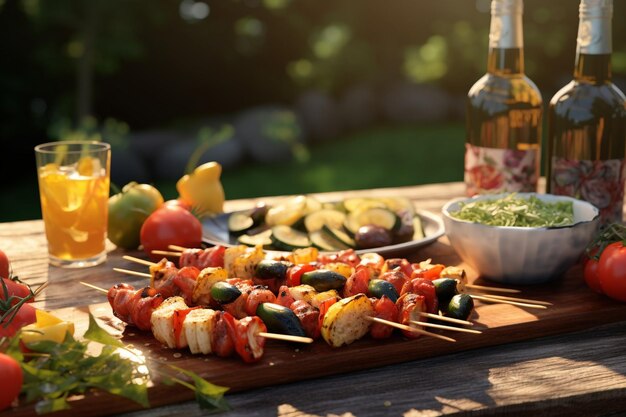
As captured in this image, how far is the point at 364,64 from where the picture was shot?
10812 mm

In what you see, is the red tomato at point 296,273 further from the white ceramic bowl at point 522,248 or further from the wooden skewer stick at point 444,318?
the white ceramic bowl at point 522,248

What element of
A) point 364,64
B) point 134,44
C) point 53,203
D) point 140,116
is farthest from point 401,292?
point 364,64

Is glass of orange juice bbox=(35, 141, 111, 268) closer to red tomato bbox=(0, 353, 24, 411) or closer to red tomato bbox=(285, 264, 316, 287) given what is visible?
red tomato bbox=(285, 264, 316, 287)

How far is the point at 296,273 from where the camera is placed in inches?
86.8

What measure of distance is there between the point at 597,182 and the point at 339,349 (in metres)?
1.22

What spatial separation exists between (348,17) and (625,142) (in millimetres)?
8344

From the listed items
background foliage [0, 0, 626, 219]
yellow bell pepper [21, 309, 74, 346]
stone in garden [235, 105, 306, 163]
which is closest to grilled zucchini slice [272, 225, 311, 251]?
yellow bell pepper [21, 309, 74, 346]

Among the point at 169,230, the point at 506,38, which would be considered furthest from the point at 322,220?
the point at 506,38

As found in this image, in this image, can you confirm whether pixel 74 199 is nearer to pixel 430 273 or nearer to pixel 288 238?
pixel 288 238

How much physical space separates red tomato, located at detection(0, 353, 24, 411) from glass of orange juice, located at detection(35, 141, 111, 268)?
108 centimetres

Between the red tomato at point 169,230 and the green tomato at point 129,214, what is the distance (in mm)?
109

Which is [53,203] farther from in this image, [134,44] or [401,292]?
[134,44]

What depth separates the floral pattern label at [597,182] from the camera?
2699mm

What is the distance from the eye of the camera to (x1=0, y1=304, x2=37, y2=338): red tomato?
5.98 ft
